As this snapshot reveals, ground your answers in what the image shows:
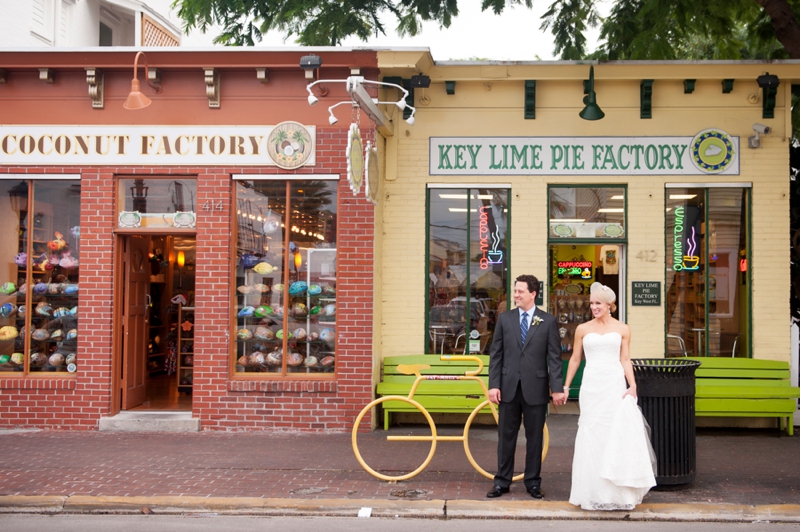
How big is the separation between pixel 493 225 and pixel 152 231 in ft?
15.0

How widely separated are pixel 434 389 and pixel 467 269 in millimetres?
1739

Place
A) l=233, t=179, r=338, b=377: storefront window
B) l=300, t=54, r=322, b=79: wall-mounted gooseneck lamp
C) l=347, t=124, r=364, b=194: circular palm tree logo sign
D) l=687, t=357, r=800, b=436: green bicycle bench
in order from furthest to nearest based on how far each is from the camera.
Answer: l=233, t=179, r=338, b=377: storefront window → l=687, t=357, r=800, b=436: green bicycle bench → l=300, t=54, r=322, b=79: wall-mounted gooseneck lamp → l=347, t=124, r=364, b=194: circular palm tree logo sign

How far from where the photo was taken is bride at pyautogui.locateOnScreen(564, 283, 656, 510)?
6.53 m

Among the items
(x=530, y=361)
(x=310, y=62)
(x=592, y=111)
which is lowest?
(x=530, y=361)

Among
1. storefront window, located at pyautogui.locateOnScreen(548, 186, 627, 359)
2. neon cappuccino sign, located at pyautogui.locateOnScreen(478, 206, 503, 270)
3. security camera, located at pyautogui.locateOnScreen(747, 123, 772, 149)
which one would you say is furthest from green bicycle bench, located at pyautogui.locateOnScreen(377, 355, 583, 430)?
security camera, located at pyautogui.locateOnScreen(747, 123, 772, 149)

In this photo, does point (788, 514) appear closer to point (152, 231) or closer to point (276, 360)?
point (276, 360)

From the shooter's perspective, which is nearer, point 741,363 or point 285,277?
point 741,363

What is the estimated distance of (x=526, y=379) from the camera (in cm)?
700

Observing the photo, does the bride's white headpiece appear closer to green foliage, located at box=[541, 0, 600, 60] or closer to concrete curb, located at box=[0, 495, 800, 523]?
concrete curb, located at box=[0, 495, 800, 523]

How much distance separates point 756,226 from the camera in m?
10.4

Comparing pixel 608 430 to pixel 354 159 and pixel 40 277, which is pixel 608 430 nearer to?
pixel 354 159

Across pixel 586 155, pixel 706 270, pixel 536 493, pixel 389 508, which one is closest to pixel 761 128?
pixel 706 270

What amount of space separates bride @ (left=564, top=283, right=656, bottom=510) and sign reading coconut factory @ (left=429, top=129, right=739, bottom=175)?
417cm

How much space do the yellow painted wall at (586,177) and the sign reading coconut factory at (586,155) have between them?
0.10 meters
